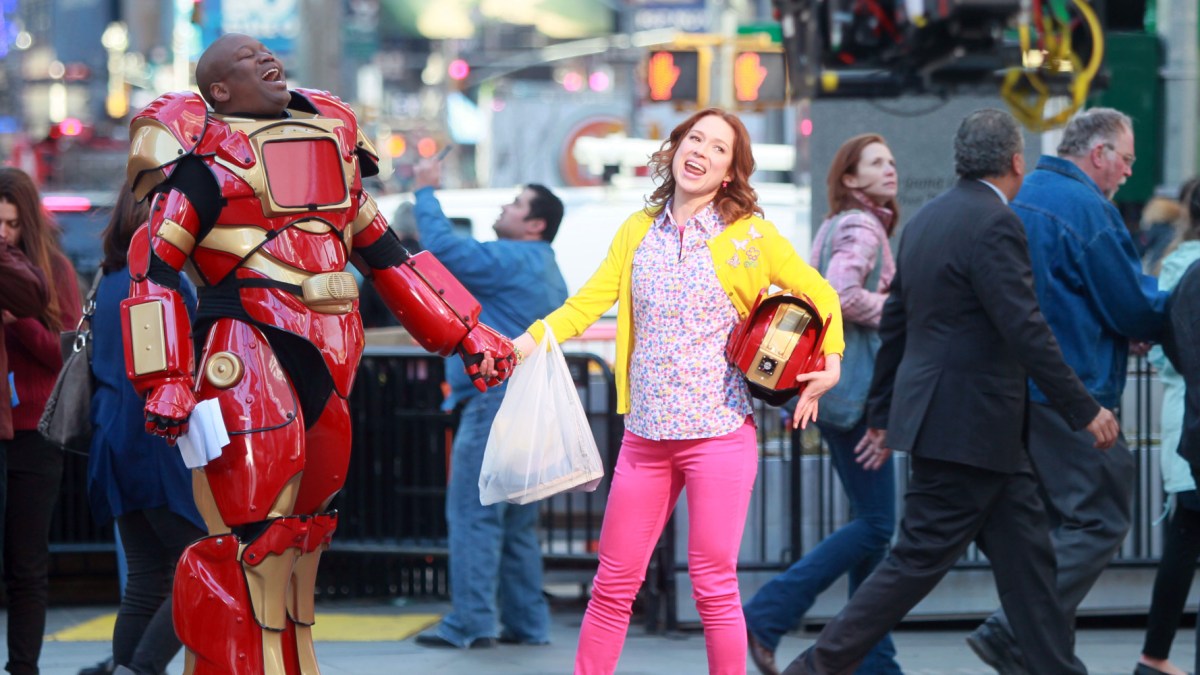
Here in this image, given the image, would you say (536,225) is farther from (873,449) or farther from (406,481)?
(873,449)

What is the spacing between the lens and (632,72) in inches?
1692

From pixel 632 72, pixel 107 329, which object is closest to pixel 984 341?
pixel 107 329

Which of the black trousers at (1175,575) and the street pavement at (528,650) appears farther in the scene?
the street pavement at (528,650)

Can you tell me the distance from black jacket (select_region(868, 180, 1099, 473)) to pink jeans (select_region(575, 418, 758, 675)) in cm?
71

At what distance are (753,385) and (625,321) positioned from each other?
44 cm

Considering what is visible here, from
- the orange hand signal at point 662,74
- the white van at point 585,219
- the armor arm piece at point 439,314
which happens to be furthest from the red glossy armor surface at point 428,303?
the orange hand signal at point 662,74

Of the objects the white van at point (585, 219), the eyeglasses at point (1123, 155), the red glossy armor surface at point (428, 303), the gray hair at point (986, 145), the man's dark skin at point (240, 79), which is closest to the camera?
the man's dark skin at point (240, 79)

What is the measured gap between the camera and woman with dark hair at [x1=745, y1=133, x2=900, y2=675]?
6.32m

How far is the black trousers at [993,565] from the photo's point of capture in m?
5.57

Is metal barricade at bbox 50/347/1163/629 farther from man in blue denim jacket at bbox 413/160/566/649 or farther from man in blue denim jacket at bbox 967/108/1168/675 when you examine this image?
man in blue denim jacket at bbox 967/108/1168/675

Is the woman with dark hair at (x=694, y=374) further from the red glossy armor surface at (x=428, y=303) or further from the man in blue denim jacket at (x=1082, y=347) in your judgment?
the man in blue denim jacket at (x=1082, y=347)

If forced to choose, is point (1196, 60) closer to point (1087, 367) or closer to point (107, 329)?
point (1087, 367)

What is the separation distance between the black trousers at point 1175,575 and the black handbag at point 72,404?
3788mm

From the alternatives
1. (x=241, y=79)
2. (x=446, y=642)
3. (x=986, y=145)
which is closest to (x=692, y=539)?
(x=986, y=145)
